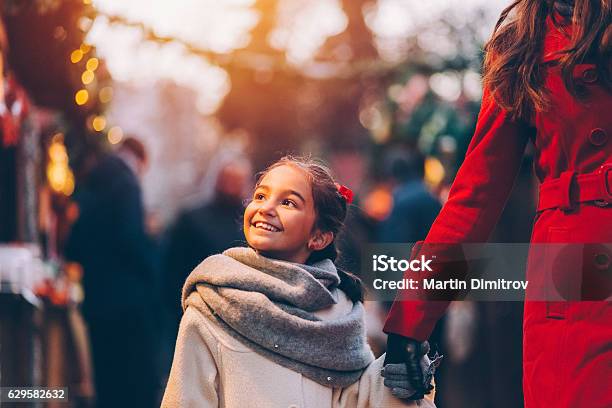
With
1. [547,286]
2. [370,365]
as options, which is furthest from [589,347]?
[370,365]

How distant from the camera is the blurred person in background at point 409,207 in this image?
30.0ft

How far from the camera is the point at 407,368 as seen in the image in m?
3.50

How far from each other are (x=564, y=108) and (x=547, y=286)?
0.50 m

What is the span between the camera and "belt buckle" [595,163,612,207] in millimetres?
3295

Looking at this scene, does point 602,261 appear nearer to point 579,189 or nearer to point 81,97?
point 579,189

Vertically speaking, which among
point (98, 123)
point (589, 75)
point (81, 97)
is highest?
point (98, 123)

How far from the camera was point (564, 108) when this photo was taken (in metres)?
3.46

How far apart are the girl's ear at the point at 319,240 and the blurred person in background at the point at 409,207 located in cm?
503

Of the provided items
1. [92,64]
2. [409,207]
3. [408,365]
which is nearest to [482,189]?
[408,365]

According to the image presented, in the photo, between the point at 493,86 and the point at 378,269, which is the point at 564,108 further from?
the point at 378,269

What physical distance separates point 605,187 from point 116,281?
16.7 ft

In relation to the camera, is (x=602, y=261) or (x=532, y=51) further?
(x=532, y=51)

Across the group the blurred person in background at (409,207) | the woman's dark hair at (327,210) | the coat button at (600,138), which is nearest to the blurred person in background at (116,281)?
the blurred person in background at (409,207)

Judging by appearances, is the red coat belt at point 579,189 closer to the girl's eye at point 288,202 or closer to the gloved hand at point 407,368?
the gloved hand at point 407,368
